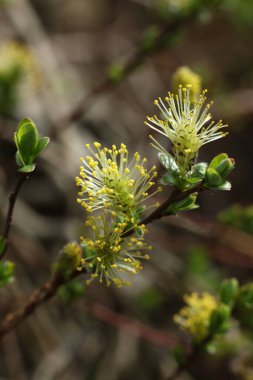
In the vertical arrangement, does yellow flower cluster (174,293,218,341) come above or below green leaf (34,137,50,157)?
below

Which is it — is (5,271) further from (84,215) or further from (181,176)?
(84,215)

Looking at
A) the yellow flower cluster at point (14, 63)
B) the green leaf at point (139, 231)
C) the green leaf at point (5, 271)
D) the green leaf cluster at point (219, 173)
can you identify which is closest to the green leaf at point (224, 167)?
the green leaf cluster at point (219, 173)

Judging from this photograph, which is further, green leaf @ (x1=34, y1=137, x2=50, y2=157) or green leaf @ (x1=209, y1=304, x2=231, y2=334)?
green leaf @ (x1=209, y1=304, x2=231, y2=334)

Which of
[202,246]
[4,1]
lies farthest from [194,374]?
[4,1]

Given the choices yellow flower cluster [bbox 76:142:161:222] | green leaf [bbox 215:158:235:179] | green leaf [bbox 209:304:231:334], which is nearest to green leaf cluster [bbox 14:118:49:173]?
yellow flower cluster [bbox 76:142:161:222]

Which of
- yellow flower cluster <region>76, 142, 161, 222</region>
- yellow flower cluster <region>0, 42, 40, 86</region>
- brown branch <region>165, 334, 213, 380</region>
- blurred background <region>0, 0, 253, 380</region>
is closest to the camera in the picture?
yellow flower cluster <region>76, 142, 161, 222</region>

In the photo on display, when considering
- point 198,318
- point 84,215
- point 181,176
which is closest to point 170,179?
point 181,176

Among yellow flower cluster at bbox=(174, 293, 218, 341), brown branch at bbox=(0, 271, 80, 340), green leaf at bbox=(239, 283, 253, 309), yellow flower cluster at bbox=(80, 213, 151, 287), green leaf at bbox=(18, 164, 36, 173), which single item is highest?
green leaf at bbox=(18, 164, 36, 173)

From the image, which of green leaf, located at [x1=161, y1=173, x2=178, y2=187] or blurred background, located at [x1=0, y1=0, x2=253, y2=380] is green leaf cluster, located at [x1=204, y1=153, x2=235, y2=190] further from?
blurred background, located at [x1=0, y1=0, x2=253, y2=380]
